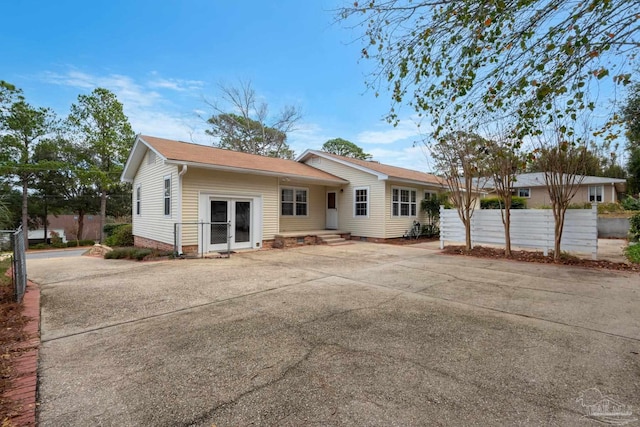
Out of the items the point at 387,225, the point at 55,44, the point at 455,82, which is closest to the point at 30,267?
the point at 55,44

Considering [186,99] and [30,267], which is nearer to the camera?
[30,267]

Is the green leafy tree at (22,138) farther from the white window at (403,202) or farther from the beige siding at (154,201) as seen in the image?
the white window at (403,202)

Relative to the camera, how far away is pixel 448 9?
362cm

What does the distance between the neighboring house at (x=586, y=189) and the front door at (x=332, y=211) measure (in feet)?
46.3

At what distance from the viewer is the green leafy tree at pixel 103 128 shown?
22641 mm

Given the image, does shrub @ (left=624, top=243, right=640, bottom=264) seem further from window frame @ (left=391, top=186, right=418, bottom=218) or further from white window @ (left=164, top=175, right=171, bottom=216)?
white window @ (left=164, top=175, right=171, bottom=216)

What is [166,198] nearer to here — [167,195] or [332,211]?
[167,195]

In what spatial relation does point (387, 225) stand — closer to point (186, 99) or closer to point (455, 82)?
point (455, 82)

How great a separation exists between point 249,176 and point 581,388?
34.0ft

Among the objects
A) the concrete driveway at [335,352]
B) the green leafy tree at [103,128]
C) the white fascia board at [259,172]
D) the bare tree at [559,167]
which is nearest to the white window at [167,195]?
the white fascia board at [259,172]

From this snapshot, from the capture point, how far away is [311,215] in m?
14.6

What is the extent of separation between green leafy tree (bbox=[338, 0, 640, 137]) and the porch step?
29.0ft

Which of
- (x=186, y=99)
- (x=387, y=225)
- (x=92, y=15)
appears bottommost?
(x=387, y=225)

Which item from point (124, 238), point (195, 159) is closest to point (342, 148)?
point (124, 238)
